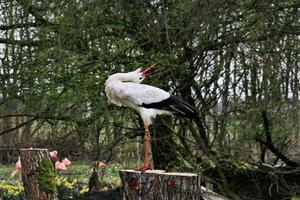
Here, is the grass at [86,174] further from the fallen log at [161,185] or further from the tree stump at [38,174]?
the fallen log at [161,185]

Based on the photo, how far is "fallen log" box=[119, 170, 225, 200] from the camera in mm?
4297

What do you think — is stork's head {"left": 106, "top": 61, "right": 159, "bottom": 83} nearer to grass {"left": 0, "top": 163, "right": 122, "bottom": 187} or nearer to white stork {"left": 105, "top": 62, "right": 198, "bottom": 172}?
white stork {"left": 105, "top": 62, "right": 198, "bottom": 172}

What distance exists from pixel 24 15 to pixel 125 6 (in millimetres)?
1816

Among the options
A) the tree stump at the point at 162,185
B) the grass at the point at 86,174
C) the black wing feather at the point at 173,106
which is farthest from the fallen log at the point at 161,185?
the grass at the point at 86,174

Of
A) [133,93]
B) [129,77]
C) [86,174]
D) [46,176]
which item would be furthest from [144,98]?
[86,174]

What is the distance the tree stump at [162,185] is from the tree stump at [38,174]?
4.04ft

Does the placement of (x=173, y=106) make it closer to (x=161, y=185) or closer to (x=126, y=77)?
(x=126, y=77)

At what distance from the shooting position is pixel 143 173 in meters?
4.39

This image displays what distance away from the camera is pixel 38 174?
5469 millimetres

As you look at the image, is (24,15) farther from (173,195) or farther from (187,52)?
(173,195)

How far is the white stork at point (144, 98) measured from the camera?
447 cm

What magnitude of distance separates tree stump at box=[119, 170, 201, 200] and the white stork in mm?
85

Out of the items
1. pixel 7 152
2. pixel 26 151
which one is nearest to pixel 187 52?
pixel 26 151

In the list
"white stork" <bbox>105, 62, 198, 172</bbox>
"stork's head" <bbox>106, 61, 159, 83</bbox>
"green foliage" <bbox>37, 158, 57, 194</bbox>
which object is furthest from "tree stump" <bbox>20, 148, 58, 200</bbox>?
"stork's head" <bbox>106, 61, 159, 83</bbox>
